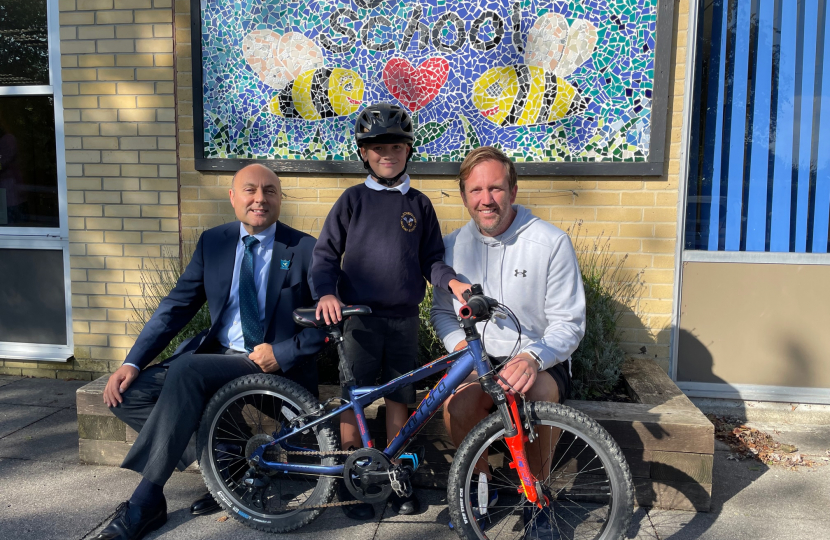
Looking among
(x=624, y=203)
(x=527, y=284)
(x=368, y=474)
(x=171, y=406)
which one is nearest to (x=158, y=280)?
(x=171, y=406)

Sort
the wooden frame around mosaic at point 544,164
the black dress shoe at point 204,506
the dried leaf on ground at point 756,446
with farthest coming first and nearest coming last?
the wooden frame around mosaic at point 544,164, the dried leaf on ground at point 756,446, the black dress shoe at point 204,506

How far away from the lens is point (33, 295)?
4.99 meters

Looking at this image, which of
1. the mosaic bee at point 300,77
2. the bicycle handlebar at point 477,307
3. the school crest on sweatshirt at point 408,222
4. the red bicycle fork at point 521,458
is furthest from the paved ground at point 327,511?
the mosaic bee at point 300,77

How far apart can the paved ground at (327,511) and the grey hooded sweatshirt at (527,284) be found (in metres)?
0.91

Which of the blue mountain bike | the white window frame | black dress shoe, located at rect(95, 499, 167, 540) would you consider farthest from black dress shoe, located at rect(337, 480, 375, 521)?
the white window frame

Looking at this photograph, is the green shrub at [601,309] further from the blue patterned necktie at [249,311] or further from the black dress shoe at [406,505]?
the blue patterned necktie at [249,311]

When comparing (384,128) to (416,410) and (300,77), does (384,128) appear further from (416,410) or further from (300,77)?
(300,77)

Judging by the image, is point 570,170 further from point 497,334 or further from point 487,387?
point 487,387

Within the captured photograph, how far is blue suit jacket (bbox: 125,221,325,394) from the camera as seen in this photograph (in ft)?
9.98

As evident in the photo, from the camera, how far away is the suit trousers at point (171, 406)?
273cm

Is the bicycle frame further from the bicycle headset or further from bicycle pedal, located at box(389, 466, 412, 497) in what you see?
the bicycle headset

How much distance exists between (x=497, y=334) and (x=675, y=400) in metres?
1.16

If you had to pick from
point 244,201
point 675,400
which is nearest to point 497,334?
point 675,400

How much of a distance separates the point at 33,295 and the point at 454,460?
163 inches
